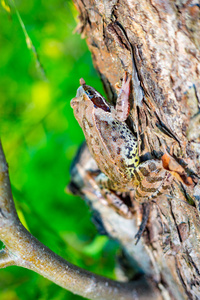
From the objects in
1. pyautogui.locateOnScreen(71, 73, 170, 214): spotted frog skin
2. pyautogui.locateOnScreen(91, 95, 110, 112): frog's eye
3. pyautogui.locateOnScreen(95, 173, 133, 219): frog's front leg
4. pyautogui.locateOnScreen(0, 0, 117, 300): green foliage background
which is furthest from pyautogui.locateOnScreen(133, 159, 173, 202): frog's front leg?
pyautogui.locateOnScreen(0, 0, 117, 300): green foliage background

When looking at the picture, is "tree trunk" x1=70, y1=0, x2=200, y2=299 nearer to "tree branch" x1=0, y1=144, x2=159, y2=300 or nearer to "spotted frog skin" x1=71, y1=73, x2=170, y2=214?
"spotted frog skin" x1=71, y1=73, x2=170, y2=214

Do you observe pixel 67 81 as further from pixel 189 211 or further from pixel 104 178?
pixel 189 211

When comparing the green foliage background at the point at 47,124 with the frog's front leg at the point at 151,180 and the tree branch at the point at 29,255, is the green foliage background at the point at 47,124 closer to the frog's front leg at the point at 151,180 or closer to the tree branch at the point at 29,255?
the tree branch at the point at 29,255

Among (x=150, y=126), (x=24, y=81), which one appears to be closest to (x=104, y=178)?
(x=150, y=126)

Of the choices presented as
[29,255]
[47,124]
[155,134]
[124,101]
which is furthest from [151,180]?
[47,124]

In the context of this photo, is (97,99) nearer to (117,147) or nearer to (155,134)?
(117,147)

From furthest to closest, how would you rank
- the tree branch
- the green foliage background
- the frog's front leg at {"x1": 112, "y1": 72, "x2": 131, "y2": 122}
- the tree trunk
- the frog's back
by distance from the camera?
1. the green foliage background
2. the frog's back
3. the frog's front leg at {"x1": 112, "y1": 72, "x2": 131, "y2": 122}
4. the tree branch
5. the tree trunk

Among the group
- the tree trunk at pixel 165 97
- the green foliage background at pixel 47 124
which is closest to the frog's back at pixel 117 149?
the tree trunk at pixel 165 97
